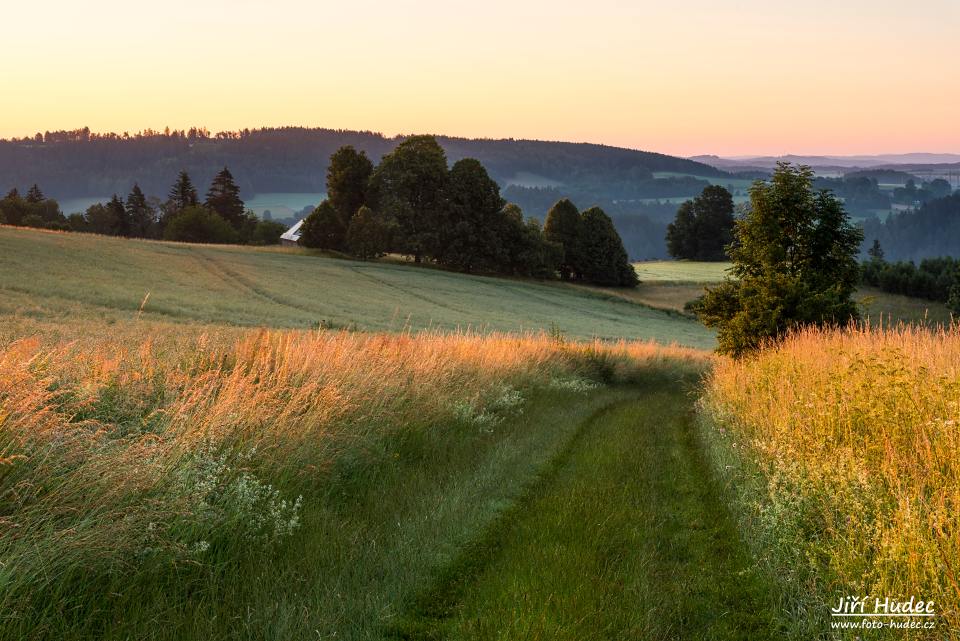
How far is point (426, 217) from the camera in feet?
238

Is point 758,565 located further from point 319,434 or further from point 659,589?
point 319,434

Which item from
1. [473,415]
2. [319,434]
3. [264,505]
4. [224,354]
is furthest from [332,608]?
[473,415]

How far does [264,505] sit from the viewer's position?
665cm

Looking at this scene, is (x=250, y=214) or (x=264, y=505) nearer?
(x=264, y=505)

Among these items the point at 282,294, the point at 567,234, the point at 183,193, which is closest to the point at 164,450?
the point at 282,294

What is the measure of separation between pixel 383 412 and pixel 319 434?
1.83 m

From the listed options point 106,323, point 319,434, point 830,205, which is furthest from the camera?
point 106,323

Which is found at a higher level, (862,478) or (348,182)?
(348,182)

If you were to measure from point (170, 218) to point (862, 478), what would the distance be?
4683 inches

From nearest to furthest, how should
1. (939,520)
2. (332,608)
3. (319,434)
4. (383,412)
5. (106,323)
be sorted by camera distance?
(939,520)
(332,608)
(319,434)
(383,412)
(106,323)

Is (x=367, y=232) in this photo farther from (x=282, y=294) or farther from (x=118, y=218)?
(x=118, y=218)

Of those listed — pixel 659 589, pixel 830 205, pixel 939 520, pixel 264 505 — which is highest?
pixel 830 205

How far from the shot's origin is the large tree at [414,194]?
71688mm

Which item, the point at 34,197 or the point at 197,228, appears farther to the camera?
the point at 34,197
